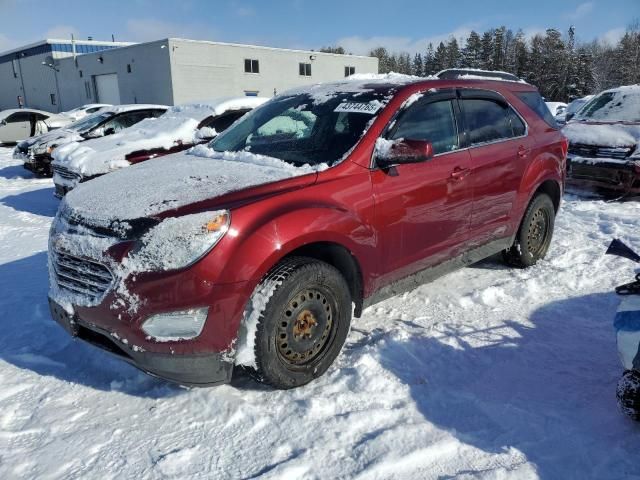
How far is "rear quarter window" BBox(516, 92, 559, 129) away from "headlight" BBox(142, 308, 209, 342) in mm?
3775

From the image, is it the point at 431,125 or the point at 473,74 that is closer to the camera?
the point at 431,125

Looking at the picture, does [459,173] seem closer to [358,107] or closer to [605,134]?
[358,107]

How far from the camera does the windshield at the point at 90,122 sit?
11.0 metres

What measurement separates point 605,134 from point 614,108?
1.36 meters

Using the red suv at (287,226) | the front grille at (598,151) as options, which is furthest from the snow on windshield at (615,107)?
the red suv at (287,226)

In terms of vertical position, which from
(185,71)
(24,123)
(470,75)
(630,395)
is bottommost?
(630,395)

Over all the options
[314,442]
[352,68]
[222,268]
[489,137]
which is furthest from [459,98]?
[352,68]

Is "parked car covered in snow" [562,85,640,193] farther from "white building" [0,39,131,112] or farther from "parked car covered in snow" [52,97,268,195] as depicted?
"white building" [0,39,131,112]

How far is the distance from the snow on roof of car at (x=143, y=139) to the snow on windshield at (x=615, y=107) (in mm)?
6187

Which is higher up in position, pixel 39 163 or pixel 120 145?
pixel 120 145

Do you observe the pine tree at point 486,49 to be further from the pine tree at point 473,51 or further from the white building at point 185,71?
the white building at point 185,71

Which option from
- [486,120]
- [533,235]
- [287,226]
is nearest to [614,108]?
[533,235]

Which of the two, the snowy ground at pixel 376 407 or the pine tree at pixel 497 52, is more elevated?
the pine tree at pixel 497 52

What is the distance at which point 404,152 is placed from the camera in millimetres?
3104
